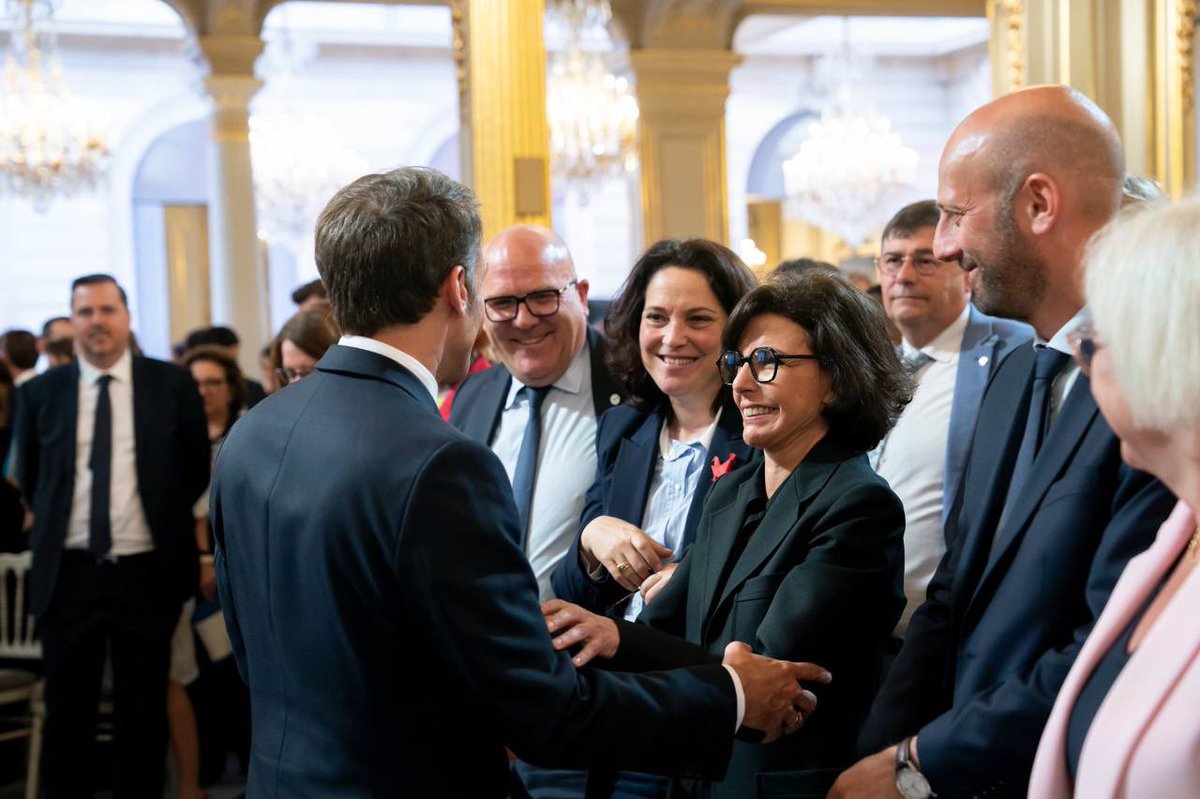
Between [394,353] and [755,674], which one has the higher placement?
[394,353]

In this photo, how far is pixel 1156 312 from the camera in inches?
57.8

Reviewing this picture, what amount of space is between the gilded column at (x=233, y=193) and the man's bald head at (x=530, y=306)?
7.64 m

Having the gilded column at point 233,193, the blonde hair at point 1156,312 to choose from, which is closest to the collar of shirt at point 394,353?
the blonde hair at point 1156,312

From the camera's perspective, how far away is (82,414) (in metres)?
5.37

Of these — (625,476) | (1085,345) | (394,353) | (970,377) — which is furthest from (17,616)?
(1085,345)

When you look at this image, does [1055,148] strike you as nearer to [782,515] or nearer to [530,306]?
[782,515]

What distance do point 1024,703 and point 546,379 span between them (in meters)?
1.83

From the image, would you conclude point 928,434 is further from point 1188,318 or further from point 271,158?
point 271,158

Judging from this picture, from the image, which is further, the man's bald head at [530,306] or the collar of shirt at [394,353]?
the man's bald head at [530,306]

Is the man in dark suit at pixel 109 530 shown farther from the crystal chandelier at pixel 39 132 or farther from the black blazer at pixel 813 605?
the crystal chandelier at pixel 39 132

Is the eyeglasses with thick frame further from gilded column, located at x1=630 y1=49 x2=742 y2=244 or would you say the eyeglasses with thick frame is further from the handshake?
gilded column, located at x1=630 y1=49 x2=742 y2=244

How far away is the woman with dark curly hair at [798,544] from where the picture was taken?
2.25m

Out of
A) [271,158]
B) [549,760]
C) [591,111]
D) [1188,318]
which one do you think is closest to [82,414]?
[549,760]

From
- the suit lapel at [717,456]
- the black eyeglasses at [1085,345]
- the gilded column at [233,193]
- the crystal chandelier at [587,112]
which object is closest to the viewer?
the black eyeglasses at [1085,345]
